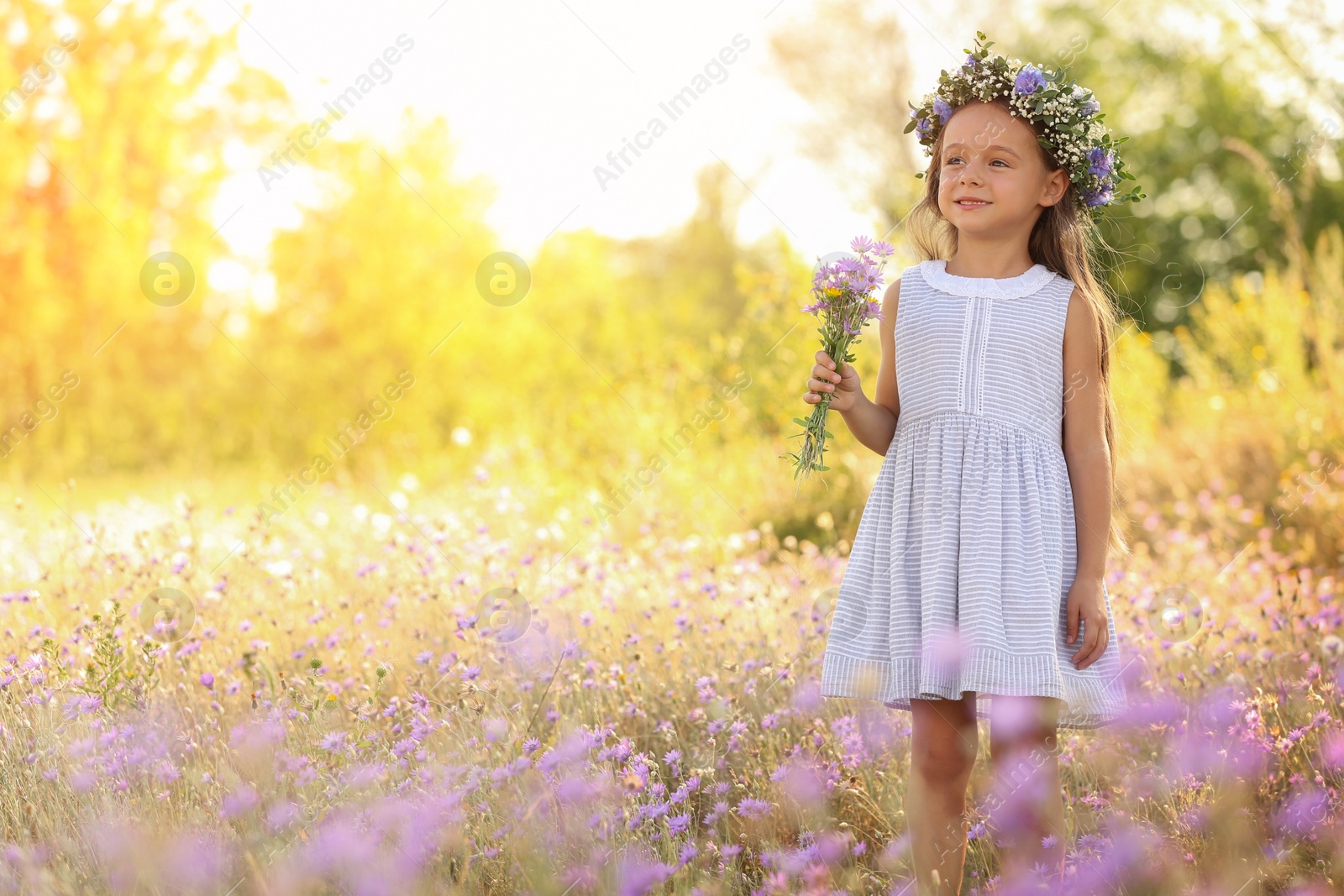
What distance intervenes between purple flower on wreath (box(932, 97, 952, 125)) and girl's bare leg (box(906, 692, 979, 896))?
1.33m

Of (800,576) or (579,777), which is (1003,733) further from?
(800,576)

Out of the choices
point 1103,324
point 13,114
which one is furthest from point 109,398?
point 1103,324

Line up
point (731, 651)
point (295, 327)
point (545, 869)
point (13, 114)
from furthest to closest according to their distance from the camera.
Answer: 1. point (295, 327)
2. point (13, 114)
3. point (731, 651)
4. point (545, 869)

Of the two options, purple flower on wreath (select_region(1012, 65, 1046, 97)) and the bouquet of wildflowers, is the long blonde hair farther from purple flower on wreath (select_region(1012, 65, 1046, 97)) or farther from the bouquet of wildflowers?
the bouquet of wildflowers

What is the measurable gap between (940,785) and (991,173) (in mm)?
1346

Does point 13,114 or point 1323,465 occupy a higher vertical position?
point 13,114

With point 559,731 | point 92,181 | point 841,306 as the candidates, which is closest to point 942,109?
point 841,306

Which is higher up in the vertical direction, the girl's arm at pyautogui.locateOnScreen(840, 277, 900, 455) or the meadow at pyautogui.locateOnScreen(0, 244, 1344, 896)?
the girl's arm at pyautogui.locateOnScreen(840, 277, 900, 455)

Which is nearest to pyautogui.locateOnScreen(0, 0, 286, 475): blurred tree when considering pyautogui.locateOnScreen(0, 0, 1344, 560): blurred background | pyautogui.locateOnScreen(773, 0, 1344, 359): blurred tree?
pyautogui.locateOnScreen(0, 0, 1344, 560): blurred background

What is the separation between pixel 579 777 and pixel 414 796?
40 cm

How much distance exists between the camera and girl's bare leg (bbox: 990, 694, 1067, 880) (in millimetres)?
2229

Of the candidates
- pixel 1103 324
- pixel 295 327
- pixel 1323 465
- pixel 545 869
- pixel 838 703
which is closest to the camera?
pixel 545 869

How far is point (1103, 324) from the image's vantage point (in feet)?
8.16

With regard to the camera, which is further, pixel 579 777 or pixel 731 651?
pixel 731 651
